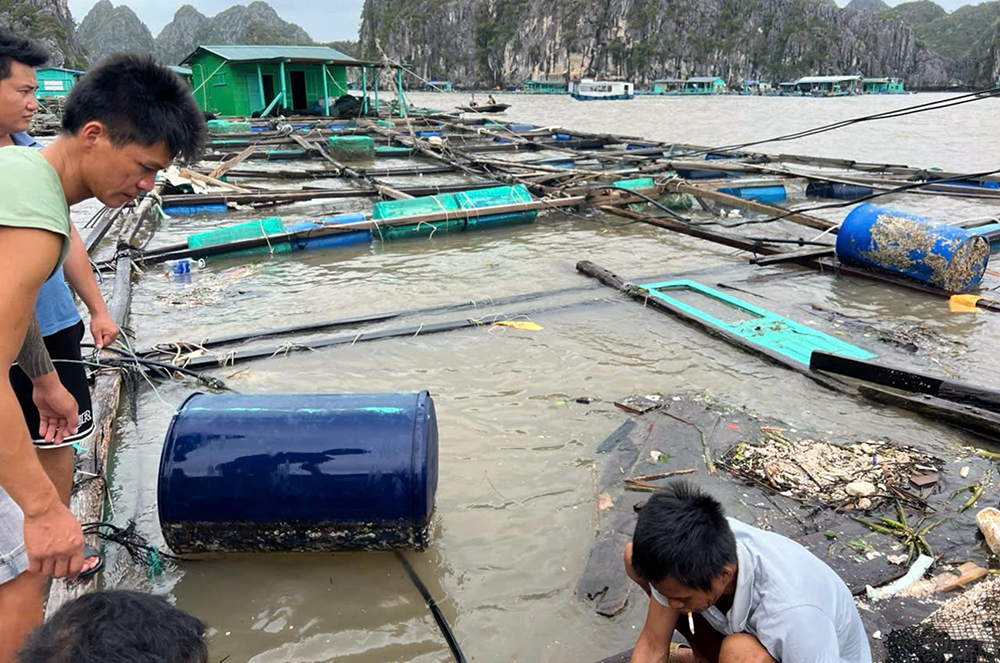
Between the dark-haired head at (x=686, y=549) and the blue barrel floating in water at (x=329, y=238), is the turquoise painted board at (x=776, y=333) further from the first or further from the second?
the blue barrel floating in water at (x=329, y=238)

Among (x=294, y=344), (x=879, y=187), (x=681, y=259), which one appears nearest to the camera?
(x=294, y=344)

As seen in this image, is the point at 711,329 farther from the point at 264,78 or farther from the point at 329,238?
the point at 264,78

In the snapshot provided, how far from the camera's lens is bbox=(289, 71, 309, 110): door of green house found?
30.0 m

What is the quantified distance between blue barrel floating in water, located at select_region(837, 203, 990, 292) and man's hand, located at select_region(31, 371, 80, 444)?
314 inches

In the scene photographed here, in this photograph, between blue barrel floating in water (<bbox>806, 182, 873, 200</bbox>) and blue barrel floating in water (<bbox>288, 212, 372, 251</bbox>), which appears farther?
blue barrel floating in water (<bbox>806, 182, 873, 200</bbox>)

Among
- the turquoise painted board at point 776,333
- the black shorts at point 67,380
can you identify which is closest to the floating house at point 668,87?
the turquoise painted board at point 776,333

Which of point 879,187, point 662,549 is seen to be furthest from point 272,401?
point 879,187

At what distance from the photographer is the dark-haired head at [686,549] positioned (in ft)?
6.25

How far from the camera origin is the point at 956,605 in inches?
104

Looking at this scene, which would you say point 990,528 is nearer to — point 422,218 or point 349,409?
point 349,409

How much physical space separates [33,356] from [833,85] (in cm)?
8879

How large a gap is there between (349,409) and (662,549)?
5.41 ft

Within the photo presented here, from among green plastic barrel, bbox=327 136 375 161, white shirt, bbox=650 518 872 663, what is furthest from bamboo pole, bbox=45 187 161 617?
green plastic barrel, bbox=327 136 375 161

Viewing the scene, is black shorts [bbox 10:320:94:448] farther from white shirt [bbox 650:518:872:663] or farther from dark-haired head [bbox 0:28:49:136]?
white shirt [bbox 650:518:872:663]
